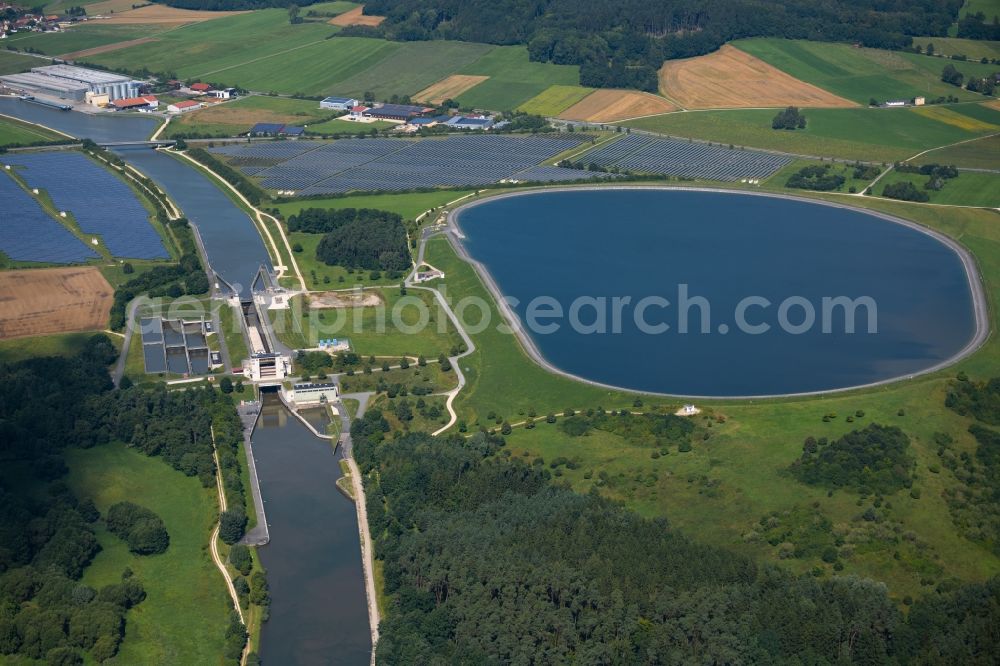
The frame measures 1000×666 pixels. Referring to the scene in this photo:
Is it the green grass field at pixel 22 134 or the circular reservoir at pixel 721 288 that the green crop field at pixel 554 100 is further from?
the green grass field at pixel 22 134

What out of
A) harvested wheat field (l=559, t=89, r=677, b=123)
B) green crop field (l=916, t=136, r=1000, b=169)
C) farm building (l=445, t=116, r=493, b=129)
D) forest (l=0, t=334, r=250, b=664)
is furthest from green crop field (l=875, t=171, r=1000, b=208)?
forest (l=0, t=334, r=250, b=664)

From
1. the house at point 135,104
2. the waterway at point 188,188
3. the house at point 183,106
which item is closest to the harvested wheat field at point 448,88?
the house at point 183,106

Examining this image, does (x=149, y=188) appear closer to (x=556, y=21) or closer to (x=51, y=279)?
(x=51, y=279)

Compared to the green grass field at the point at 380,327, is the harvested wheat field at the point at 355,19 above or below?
above

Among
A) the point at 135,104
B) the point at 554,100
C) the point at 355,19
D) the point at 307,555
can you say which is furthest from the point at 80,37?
the point at 307,555

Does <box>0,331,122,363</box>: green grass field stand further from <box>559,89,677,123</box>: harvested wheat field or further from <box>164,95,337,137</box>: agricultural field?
<box>559,89,677,123</box>: harvested wheat field

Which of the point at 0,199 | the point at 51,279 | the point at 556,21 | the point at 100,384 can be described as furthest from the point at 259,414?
the point at 556,21

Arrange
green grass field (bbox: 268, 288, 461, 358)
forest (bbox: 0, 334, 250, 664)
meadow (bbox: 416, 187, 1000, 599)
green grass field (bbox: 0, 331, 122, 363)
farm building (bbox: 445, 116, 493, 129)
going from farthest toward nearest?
farm building (bbox: 445, 116, 493, 129), green grass field (bbox: 268, 288, 461, 358), green grass field (bbox: 0, 331, 122, 363), meadow (bbox: 416, 187, 1000, 599), forest (bbox: 0, 334, 250, 664)
